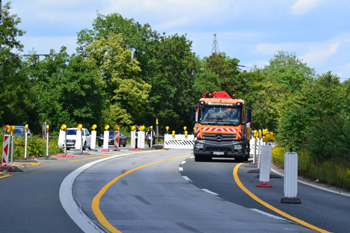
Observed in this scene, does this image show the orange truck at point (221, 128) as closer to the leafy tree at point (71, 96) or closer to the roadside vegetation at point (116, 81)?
the roadside vegetation at point (116, 81)

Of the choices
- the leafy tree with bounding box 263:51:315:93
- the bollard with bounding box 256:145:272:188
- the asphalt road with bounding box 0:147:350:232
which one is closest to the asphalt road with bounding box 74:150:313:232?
the asphalt road with bounding box 0:147:350:232

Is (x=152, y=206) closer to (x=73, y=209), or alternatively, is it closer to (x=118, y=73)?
(x=73, y=209)

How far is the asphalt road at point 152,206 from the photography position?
789 cm

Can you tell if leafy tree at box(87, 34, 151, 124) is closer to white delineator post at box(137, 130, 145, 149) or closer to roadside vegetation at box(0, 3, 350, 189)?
roadside vegetation at box(0, 3, 350, 189)

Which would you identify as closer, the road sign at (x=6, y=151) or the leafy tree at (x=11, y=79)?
the road sign at (x=6, y=151)

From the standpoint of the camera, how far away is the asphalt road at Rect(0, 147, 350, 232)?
25.9 feet

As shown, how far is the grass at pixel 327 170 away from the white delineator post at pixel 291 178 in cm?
368

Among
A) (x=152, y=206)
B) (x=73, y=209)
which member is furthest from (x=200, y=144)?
(x=73, y=209)

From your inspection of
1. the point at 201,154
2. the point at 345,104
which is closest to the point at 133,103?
the point at 201,154

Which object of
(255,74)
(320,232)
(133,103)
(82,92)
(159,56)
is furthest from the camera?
A: (255,74)

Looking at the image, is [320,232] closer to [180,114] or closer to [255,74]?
[180,114]

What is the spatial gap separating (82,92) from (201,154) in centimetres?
3505

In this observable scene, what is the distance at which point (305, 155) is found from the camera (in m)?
18.8

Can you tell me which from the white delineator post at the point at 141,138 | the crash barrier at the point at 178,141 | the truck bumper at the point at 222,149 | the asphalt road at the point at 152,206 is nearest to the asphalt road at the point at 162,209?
the asphalt road at the point at 152,206
